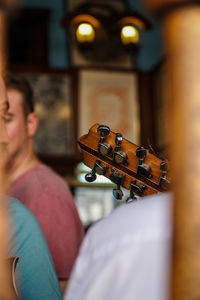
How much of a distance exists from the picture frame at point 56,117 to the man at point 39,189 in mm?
3628

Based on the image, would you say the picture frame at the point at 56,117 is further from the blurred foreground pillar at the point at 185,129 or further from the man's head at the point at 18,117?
the blurred foreground pillar at the point at 185,129

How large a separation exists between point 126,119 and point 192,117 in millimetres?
6127

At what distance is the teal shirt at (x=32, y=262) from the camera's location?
50.8 inches

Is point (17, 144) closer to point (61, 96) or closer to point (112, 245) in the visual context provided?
point (112, 245)

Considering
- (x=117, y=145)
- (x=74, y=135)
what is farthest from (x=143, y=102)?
(x=117, y=145)

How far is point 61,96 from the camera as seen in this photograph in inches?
252

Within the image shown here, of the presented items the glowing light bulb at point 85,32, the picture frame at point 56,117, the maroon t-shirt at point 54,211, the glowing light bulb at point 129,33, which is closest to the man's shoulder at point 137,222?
the maroon t-shirt at point 54,211

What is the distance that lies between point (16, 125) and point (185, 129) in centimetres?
206

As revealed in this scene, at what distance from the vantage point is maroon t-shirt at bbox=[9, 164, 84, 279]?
1950mm

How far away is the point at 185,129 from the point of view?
428 millimetres

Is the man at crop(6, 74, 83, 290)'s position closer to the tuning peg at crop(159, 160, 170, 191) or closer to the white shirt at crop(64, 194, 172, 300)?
the tuning peg at crop(159, 160, 170, 191)

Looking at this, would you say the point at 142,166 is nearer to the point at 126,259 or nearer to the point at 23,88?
the point at 126,259

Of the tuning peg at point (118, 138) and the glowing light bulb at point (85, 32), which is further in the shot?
the glowing light bulb at point (85, 32)

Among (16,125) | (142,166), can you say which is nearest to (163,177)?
(142,166)
